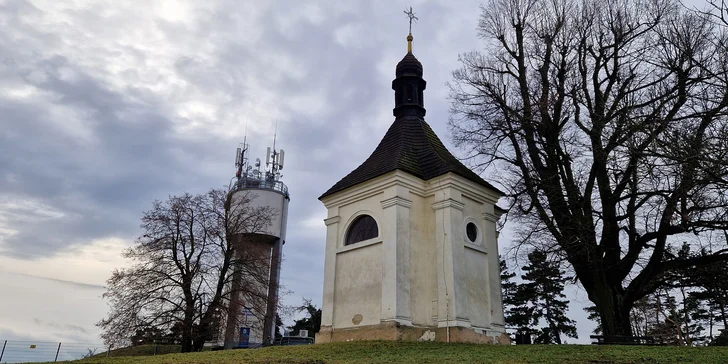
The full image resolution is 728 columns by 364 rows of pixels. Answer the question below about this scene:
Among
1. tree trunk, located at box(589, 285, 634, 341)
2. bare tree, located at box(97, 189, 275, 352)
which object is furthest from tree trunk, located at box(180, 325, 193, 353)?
tree trunk, located at box(589, 285, 634, 341)

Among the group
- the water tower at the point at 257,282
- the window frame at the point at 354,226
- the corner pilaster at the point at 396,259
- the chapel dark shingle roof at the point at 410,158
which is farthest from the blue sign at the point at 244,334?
the corner pilaster at the point at 396,259

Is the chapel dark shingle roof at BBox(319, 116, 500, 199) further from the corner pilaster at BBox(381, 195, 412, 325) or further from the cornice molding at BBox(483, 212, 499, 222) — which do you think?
the corner pilaster at BBox(381, 195, 412, 325)

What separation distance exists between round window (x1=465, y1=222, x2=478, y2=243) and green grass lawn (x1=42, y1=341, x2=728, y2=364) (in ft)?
14.6

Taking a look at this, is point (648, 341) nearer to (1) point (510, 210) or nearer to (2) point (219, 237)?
(1) point (510, 210)

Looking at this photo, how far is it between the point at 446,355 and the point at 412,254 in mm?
5415

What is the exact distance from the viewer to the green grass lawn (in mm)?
10141

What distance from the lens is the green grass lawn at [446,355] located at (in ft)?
33.3

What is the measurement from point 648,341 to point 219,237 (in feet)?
56.1

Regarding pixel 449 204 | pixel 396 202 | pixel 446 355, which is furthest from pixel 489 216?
pixel 446 355

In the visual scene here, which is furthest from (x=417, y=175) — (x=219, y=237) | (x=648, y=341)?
(x=219, y=237)

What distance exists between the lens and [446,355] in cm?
1159

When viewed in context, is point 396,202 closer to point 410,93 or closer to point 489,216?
point 489,216

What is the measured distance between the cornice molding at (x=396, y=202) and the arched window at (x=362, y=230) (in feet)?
2.61

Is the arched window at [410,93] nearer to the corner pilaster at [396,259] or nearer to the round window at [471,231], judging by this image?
the corner pilaster at [396,259]
